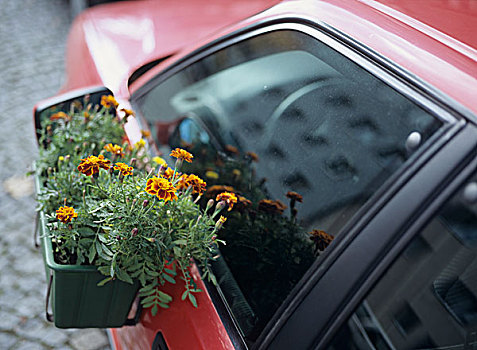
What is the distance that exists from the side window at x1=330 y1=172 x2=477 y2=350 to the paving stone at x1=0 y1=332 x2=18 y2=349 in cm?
191

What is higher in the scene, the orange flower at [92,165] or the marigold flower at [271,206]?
the marigold flower at [271,206]

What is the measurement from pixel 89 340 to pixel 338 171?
1731 millimetres

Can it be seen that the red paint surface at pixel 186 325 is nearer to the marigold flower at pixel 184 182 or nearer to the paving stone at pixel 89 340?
the marigold flower at pixel 184 182

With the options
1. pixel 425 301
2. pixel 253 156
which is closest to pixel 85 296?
pixel 253 156

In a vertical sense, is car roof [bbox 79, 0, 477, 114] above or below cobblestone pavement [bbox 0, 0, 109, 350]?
above

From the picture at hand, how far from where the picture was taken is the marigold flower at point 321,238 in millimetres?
1296

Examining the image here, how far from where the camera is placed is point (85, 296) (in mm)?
1536

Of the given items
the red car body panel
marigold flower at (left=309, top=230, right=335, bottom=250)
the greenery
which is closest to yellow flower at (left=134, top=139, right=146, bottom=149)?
the greenery

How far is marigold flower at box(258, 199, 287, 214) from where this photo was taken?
4.95 ft

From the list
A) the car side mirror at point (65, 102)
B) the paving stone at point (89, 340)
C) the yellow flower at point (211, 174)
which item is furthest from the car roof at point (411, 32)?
the paving stone at point (89, 340)

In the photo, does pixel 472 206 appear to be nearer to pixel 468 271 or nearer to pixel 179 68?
pixel 468 271

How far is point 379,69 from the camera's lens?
1.34 metres

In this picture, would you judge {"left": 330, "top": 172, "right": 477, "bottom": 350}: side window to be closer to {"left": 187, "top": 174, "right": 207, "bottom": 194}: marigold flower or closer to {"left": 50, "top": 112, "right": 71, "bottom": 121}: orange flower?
{"left": 187, "top": 174, "right": 207, "bottom": 194}: marigold flower

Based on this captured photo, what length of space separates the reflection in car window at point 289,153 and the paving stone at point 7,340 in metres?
1.37
